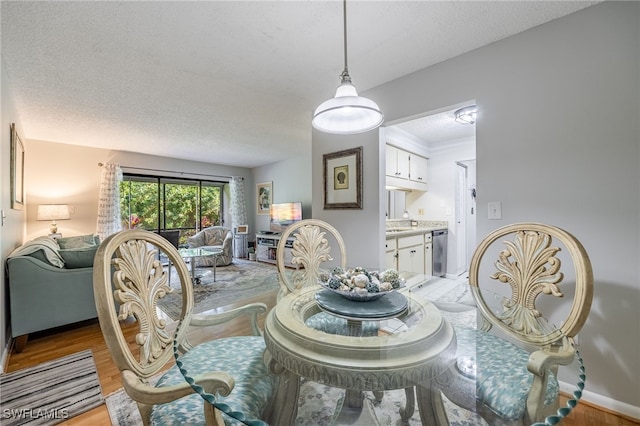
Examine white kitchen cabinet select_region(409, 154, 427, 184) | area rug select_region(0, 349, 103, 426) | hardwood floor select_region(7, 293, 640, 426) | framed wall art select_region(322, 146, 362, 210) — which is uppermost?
white kitchen cabinet select_region(409, 154, 427, 184)

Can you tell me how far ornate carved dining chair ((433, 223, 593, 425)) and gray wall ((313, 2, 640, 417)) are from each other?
23 centimetres

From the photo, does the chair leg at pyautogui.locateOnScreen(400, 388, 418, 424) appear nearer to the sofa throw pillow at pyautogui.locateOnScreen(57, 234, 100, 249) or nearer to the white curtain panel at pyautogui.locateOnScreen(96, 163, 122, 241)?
the sofa throw pillow at pyautogui.locateOnScreen(57, 234, 100, 249)

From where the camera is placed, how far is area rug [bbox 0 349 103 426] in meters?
1.50

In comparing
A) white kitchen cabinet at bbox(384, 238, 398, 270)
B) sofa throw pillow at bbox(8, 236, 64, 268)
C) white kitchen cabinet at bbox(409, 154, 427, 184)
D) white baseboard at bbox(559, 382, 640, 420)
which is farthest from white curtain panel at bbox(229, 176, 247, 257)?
white baseboard at bbox(559, 382, 640, 420)

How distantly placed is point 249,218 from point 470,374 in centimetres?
691

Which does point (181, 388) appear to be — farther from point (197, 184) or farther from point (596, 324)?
point (197, 184)

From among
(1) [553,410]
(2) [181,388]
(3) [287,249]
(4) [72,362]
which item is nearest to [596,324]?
(1) [553,410]

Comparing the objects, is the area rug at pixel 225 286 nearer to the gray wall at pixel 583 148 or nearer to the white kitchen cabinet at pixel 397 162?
the gray wall at pixel 583 148

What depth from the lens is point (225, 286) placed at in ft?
13.4

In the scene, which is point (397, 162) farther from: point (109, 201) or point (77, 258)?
point (109, 201)

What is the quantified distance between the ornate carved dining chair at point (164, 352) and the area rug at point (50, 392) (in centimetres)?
108

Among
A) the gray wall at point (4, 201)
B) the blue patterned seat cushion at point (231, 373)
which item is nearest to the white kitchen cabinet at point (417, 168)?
the blue patterned seat cushion at point (231, 373)

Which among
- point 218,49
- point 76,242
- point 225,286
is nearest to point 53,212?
point 76,242

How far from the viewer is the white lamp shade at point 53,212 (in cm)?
414
